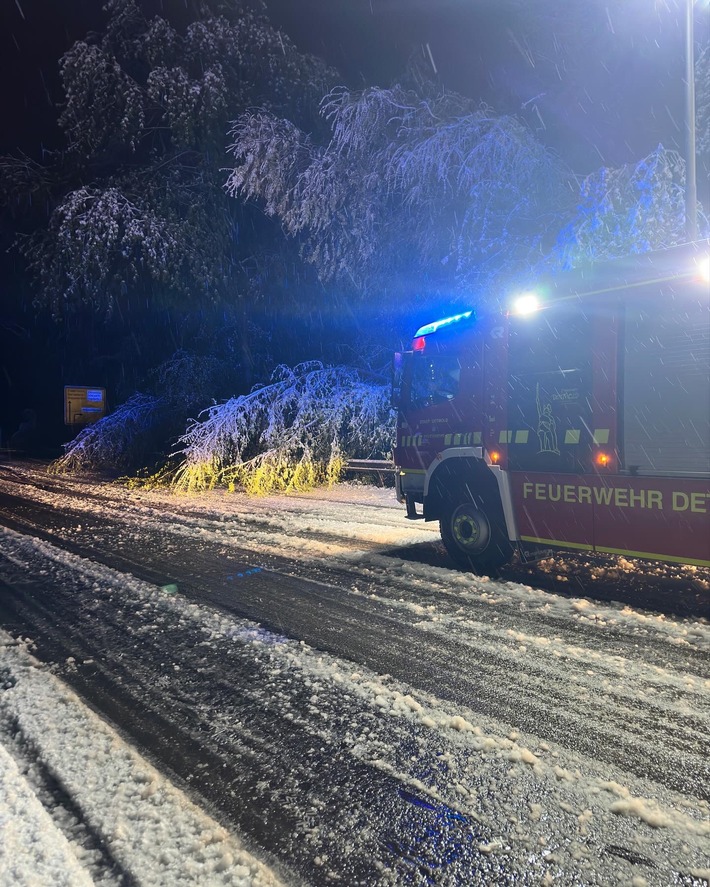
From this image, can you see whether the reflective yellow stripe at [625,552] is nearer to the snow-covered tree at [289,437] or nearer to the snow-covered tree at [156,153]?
the snow-covered tree at [289,437]

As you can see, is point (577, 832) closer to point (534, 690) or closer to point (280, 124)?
point (534, 690)

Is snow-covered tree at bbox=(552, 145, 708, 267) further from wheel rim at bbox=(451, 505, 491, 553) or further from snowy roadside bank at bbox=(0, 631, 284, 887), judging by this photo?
snowy roadside bank at bbox=(0, 631, 284, 887)

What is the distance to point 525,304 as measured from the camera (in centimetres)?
643

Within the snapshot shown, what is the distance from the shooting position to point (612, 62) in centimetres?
1590

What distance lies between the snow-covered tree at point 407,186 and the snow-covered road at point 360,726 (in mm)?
10422

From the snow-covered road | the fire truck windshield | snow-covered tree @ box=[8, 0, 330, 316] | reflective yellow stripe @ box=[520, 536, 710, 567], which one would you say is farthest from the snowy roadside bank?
snow-covered tree @ box=[8, 0, 330, 316]

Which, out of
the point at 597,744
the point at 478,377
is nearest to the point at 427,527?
the point at 478,377

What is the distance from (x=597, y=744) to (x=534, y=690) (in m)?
0.62

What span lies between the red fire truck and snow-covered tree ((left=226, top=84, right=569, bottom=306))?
8.52 metres

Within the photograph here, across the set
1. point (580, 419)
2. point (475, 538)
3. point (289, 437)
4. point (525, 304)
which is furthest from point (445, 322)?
point (289, 437)

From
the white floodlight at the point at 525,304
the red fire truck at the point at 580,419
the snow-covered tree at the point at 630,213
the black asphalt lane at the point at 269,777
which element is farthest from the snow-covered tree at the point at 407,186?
the black asphalt lane at the point at 269,777

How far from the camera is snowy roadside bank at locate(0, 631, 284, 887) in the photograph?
87.5 inches

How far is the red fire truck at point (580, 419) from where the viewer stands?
527 cm

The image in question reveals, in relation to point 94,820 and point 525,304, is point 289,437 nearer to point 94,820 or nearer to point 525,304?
point 525,304
